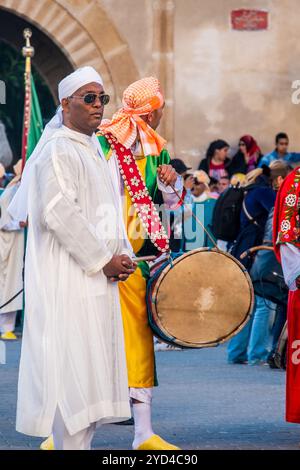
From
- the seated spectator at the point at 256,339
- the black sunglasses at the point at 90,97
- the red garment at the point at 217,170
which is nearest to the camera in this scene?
the black sunglasses at the point at 90,97

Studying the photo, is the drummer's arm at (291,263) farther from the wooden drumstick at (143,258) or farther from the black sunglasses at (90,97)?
the black sunglasses at (90,97)

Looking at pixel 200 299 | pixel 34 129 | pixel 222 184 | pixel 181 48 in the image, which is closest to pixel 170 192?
pixel 200 299

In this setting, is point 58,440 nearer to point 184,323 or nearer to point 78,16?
point 184,323

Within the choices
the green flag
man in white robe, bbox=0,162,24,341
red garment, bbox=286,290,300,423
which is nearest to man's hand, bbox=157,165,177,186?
red garment, bbox=286,290,300,423

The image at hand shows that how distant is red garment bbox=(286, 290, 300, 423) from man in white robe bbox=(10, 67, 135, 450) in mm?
1578

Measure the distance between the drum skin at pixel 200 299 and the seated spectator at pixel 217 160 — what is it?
1186 centimetres

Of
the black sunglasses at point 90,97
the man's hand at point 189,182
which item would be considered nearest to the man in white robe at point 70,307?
the black sunglasses at point 90,97

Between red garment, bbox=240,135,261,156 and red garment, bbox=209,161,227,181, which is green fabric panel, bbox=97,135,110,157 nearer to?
red garment, bbox=209,161,227,181

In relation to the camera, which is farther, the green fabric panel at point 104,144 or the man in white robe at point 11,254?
the man in white robe at point 11,254

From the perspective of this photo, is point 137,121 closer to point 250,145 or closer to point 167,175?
point 167,175

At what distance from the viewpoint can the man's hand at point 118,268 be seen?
24.6ft

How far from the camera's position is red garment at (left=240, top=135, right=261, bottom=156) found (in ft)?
68.6

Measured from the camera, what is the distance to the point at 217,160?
20719mm

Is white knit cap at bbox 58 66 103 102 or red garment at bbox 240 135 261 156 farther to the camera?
red garment at bbox 240 135 261 156
